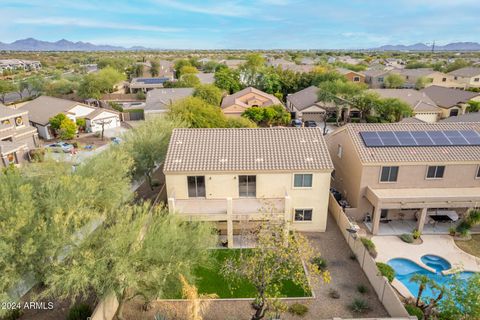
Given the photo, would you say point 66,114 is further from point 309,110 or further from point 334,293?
point 334,293

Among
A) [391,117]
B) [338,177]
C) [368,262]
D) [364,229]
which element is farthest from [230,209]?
[391,117]

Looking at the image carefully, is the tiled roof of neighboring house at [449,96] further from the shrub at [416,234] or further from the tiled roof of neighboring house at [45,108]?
the tiled roof of neighboring house at [45,108]

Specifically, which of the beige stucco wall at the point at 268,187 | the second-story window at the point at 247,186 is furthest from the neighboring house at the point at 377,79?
the second-story window at the point at 247,186

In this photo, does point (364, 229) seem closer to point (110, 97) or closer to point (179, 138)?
point (179, 138)

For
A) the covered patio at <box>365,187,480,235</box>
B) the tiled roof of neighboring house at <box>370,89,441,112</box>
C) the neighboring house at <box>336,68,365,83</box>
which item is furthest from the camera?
the neighboring house at <box>336,68,365,83</box>

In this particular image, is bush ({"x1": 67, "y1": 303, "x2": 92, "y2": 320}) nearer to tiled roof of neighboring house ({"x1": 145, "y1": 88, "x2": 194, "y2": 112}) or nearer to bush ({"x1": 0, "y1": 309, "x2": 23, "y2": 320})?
bush ({"x1": 0, "y1": 309, "x2": 23, "y2": 320})

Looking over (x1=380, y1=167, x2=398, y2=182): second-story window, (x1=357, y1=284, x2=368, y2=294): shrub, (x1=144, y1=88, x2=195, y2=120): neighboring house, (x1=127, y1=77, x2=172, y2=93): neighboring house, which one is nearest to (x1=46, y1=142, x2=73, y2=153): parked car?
(x1=144, y1=88, x2=195, y2=120): neighboring house
